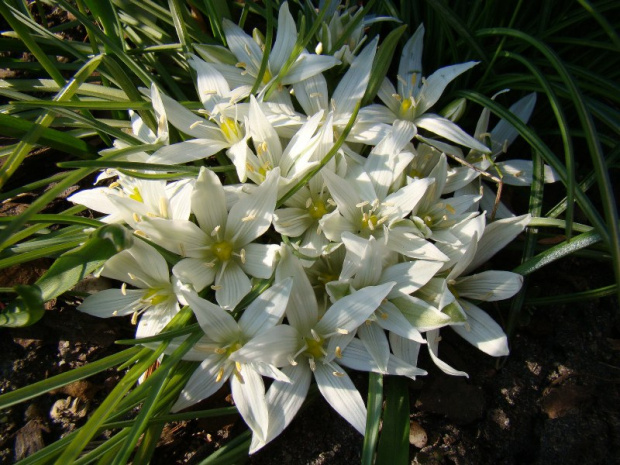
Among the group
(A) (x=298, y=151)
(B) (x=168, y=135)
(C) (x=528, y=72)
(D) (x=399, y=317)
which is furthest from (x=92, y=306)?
(C) (x=528, y=72)

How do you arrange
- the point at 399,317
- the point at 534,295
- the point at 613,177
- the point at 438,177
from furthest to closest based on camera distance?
the point at 613,177 → the point at 534,295 → the point at 438,177 → the point at 399,317

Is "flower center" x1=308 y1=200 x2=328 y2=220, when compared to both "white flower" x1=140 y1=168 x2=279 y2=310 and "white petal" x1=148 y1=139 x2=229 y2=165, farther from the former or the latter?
"white petal" x1=148 y1=139 x2=229 y2=165

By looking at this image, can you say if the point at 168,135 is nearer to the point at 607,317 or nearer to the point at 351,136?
the point at 351,136

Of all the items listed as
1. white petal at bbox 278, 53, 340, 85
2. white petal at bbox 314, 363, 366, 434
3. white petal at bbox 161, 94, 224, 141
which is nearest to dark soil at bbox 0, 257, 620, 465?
white petal at bbox 314, 363, 366, 434

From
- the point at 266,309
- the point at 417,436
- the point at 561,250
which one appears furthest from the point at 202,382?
the point at 561,250

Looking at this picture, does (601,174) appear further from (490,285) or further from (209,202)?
(209,202)
